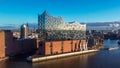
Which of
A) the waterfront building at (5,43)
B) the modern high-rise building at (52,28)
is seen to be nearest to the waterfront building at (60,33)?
the modern high-rise building at (52,28)

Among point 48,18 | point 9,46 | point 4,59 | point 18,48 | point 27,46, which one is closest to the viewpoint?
point 4,59

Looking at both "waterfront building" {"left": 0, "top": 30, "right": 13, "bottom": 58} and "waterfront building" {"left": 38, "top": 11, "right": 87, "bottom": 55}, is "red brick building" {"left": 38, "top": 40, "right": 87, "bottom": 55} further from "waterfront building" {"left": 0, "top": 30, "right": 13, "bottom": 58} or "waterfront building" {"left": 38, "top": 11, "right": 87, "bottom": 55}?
"waterfront building" {"left": 0, "top": 30, "right": 13, "bottom": 58}

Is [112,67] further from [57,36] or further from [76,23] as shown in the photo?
[76,23]

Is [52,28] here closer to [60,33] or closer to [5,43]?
[60,33]

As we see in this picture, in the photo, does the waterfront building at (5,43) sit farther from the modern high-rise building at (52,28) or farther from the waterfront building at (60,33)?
the modern high-rise building at (52,28)

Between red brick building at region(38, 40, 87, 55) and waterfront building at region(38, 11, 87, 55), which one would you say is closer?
red brick building at region(38, 40, 87, 55)

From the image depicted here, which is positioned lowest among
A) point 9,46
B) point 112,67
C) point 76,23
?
point 112,67

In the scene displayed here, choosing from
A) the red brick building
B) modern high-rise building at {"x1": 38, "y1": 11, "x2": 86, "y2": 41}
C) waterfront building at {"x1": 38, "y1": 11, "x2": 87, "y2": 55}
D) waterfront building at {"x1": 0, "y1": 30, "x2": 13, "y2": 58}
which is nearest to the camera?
waterfront building at {"x1": 0, "y1": 30, "x2": 13, "y2": 58}

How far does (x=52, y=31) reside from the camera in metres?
17.8

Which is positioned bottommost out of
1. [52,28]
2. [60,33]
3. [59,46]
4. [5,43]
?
[59,46]

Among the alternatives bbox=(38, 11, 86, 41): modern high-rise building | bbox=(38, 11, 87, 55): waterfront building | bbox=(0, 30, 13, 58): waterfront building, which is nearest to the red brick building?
bbox=(38, 11, 87, 55): waterfront building

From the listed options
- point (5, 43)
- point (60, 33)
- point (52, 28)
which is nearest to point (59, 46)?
point (60, 33)

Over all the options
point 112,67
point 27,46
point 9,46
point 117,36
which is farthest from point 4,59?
point 117,36

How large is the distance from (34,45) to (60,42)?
2525 millimetres
